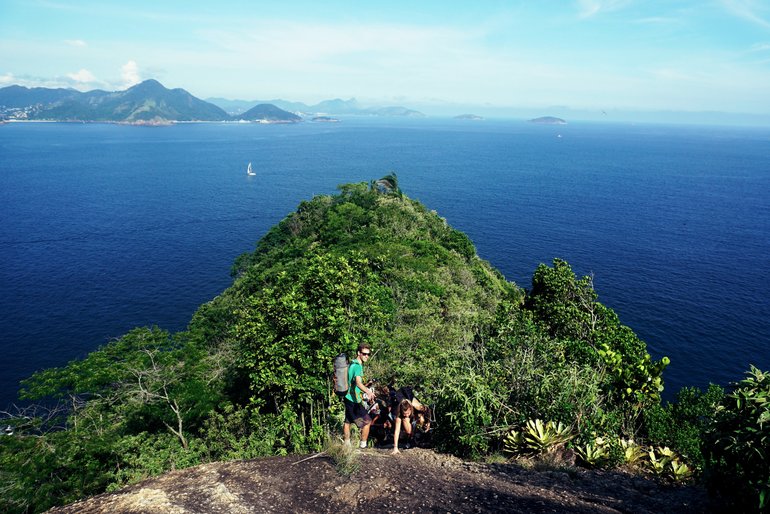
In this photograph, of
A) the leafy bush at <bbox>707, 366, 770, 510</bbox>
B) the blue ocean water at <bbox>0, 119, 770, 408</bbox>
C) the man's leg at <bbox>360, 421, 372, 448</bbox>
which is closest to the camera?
the leafy bush at <bbox>707, 366, 770, 510</bbox>

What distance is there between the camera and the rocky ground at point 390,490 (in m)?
8.80

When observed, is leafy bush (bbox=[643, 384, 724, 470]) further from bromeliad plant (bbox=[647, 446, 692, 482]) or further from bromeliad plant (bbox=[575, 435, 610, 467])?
bromeliad plant (bbox=[575, 435, 610, 467])

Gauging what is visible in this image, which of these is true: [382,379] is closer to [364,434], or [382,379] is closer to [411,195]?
[364,434]

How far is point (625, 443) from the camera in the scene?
38.1ft

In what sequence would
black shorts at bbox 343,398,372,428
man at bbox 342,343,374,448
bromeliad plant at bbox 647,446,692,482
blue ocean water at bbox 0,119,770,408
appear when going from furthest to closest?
1. blue ocean water at bbox 0,119,770,408
2. black shorts at bbox 343,398,372,428
3. man at bbox 342,343,374,448
4. bromeliad plant at bbox 647,446,692,482

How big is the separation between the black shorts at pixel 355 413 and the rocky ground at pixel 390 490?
0.77 m

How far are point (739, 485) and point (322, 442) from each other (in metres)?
9.36

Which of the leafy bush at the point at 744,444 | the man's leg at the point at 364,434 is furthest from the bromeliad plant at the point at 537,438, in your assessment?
the leafy bush at the point at 744,444

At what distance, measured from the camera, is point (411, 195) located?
105375mm

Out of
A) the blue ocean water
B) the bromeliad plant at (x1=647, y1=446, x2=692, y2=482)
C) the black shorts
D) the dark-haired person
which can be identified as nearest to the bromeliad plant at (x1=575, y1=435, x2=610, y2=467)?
the bromeliad plant at (x1=647, y1=446, x2=692, y2=482)

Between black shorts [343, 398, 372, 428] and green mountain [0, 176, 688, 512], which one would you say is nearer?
black shorts [343, 398, 372, 428]

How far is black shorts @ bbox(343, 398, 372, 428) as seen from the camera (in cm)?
1093

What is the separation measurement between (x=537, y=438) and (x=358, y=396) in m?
4.61

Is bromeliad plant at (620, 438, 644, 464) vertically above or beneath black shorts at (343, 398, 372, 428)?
beneath
